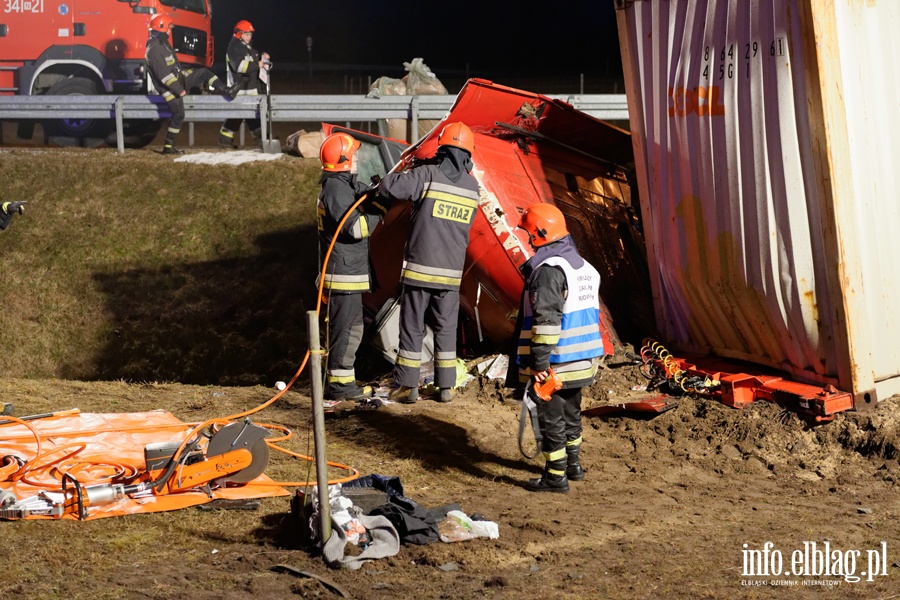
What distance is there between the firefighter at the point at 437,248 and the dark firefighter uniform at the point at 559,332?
67.2 inches

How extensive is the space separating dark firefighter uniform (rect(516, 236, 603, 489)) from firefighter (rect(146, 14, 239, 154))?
26.1ft

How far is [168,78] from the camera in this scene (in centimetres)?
1202

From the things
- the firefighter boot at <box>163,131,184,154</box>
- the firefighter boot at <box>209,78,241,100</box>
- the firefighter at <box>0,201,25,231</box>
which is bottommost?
the firefighter at <box>0,201,25,231</box>

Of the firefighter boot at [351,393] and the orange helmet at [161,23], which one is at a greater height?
the orange helmet at [161,23]

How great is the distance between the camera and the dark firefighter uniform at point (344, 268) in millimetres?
7109

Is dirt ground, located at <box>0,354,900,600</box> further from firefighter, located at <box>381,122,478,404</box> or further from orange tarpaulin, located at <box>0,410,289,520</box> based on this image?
firefighter, located at <box>381,122,478,404</box>

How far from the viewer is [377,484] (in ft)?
15.9

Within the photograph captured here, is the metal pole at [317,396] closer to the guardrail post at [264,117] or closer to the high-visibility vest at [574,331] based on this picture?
Result: the high-visibility vest at [574,331]

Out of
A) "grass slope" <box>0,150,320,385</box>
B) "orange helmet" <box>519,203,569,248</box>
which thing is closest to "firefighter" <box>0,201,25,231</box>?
"grass slope" <box>0,150,320,385</box>

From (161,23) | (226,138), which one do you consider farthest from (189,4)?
(226,138)

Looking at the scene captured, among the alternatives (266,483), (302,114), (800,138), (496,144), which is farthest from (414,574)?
(302,114)

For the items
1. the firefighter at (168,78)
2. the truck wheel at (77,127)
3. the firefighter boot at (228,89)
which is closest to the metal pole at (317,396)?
the firefighter at (168,78)

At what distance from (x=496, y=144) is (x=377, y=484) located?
3778 mm

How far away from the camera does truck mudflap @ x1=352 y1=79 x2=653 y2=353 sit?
24.2 ft
